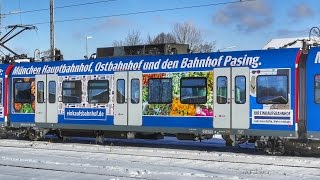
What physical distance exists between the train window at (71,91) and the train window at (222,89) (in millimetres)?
5608

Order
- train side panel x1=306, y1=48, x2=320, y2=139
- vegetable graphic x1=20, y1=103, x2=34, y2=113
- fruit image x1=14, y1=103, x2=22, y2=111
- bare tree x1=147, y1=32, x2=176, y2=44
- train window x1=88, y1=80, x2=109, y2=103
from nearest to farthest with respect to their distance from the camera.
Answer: train side panel x1=306, y1=48, x2=320, y2=139
train window x1=88, y1=80, x2=109, y2=103
vegetable graphic x1=20, y1=103, x2=34, y2=113
fruit image x1=14, y1=103, x2=22, y2=111
bare tree x1=147, y1=32, x2=176, y2=44

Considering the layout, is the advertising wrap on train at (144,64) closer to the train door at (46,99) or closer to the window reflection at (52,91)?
the train door at (46,99)

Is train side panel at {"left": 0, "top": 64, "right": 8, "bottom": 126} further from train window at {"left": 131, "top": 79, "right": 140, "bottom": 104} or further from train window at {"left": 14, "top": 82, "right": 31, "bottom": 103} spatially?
train window at {"left": 131, "top": 79, "right": 140, "bottom": 104}

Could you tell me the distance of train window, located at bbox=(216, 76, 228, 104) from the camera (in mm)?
17047

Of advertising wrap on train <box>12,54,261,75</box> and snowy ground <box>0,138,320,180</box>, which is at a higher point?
advertising wrap on train <box>12,54,261,75</box>

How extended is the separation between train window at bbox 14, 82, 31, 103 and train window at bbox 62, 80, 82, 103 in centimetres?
188

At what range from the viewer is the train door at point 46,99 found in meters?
21.1

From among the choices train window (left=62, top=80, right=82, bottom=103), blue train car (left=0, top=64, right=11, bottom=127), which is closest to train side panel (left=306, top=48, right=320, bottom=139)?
train window (left=62, top=80, right=82, bottom=103)

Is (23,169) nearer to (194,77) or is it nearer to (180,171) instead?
(180,171)

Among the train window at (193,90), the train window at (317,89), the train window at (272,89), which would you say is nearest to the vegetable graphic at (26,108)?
the train window at (193,90)

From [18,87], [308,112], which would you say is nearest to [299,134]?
[308,112]

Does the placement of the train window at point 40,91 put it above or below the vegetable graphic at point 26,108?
above

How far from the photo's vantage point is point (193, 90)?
17.8m

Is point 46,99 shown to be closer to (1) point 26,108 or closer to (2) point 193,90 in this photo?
(1) point 26,108
